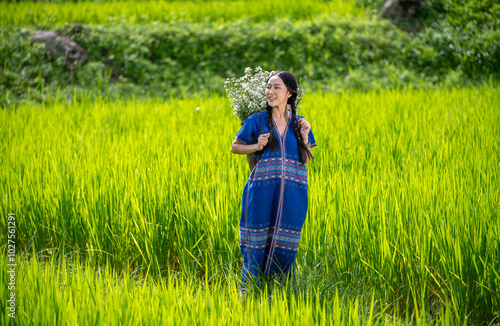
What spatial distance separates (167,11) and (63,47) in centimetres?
267

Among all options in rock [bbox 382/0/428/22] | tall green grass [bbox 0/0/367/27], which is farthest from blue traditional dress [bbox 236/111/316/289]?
rock [bbox 382/0/428/22]

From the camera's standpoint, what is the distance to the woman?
1.97 meters

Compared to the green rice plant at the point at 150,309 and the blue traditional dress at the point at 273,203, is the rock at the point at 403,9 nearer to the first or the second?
the blue traditional dress at the point at 273,203

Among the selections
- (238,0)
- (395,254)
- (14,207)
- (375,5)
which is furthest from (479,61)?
(14,207)

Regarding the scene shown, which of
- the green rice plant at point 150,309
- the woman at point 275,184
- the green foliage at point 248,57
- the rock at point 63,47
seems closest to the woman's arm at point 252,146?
the woman at point 275,184

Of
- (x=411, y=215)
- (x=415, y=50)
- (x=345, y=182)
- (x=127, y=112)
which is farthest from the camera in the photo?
(x=415, y=50)

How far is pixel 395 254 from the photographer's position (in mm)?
2223

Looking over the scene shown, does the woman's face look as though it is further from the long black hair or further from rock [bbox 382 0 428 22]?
rock [bbox 382 0 428 22]

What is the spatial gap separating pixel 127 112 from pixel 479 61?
613 centimetres

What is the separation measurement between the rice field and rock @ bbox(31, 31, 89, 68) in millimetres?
3710

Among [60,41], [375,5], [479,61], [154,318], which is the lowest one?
[154,318]

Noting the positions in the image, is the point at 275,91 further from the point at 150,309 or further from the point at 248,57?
the point at 248,57

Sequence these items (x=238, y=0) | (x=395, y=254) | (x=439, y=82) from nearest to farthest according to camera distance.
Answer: (x=395, y=254), (x=439, y=82), (x=238, y=0)

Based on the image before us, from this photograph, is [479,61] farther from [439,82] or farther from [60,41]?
[60,41]
